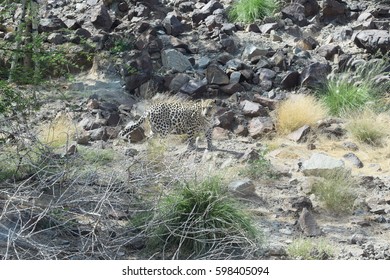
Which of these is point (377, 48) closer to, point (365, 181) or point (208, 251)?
point (365, 181)

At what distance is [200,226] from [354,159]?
188 inches

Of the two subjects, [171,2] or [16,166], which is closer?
[16,166]

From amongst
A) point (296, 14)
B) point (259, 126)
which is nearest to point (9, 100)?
point (259, 126)

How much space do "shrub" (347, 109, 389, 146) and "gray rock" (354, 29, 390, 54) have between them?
3.02m

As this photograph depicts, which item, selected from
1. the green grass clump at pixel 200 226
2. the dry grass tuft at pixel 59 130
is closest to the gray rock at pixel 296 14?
the dry grass tuft at pixel 59 130

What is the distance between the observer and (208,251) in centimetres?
850

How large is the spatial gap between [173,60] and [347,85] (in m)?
3.68

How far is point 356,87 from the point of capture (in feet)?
51.4

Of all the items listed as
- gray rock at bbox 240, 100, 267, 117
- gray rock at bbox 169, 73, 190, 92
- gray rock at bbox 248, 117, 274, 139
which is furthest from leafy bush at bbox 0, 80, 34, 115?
gray rock at bbox 169, 73, 190, 92

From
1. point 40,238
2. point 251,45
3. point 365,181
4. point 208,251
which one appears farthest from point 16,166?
point 251,45

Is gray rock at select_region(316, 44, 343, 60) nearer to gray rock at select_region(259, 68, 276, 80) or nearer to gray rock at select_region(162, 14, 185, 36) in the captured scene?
gray rock at select_region(259, 68, 276, 80)

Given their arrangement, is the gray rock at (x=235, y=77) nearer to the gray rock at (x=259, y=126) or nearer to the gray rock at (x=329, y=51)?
the gray rock at (x=259, y=126)

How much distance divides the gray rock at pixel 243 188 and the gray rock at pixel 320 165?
48.9 inches

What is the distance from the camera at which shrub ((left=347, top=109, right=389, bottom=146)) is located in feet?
44.9
